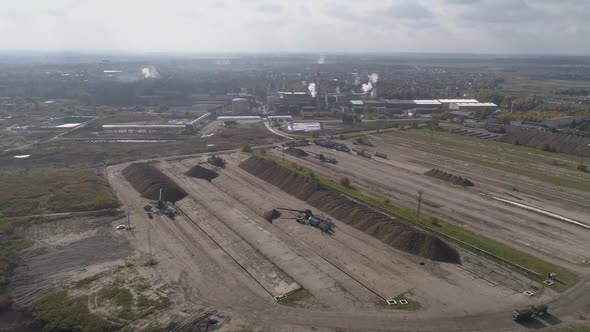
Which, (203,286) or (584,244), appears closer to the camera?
(203,286)

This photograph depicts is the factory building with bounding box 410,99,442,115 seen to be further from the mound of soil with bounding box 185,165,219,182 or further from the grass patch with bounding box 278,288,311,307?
the grass patch with bounding box 278,288,311,307

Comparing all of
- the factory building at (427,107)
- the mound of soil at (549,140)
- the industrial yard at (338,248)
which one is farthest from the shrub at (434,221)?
the factory building at (427,107)

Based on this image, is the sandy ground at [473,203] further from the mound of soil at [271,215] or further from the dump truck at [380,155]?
the mound of soil at [271,215]

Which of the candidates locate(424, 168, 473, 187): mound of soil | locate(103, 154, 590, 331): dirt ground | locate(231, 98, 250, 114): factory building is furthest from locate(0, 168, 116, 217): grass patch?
locate(231, 98, 250, 114): factory building

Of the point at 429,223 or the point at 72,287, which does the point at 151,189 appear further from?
the point at 429,223

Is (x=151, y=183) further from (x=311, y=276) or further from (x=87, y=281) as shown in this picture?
(x=311, y=276)

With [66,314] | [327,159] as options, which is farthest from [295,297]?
[327,159]

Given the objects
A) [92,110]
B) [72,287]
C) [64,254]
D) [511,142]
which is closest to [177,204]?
[64,254]
